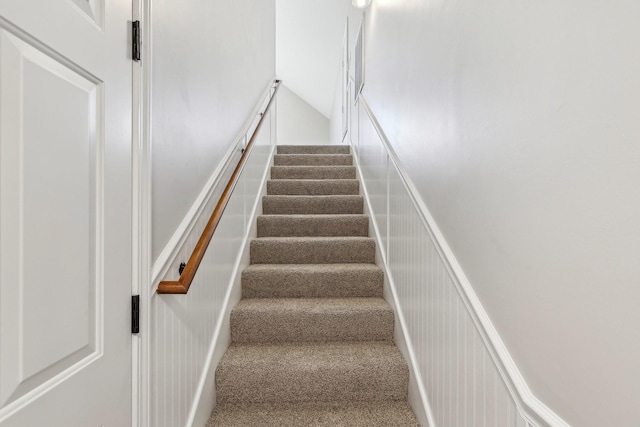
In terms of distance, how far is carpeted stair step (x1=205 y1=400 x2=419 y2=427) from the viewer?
4.74 feet

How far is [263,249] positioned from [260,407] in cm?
105

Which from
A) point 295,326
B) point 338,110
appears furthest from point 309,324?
point 338,110

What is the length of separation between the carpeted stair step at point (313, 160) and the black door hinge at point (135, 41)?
270 centimetres

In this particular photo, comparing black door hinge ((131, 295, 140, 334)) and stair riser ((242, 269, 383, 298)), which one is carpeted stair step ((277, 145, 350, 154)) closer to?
stair riser ((242, 269, 383, 298))

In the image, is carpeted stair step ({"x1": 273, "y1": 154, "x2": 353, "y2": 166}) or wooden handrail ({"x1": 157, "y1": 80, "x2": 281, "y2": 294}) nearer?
wooden handrail ({"x1": 157, "y1": 80, "x2": 281, "y2": 294})

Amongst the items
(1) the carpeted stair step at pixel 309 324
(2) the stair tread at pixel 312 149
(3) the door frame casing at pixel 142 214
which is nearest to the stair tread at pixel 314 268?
(1) the carpeted stair step at pixel 309 324

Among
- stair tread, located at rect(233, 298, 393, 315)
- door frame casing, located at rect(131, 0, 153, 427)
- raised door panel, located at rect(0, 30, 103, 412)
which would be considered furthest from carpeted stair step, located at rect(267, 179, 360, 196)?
raised door panel, located at rect(0, 30, 103, 412)

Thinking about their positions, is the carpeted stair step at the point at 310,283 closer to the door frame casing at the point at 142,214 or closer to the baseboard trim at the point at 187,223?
the baseboard trim at the point at 187,223

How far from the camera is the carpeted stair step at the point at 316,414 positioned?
4.74 ft

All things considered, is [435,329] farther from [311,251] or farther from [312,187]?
[312,187]

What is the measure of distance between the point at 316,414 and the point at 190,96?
4.74 ft

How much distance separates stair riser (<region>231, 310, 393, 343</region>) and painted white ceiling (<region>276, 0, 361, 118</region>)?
11.0 ft

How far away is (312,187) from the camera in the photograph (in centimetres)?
315

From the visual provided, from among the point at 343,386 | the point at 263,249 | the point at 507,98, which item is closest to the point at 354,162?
the point at 263,249
